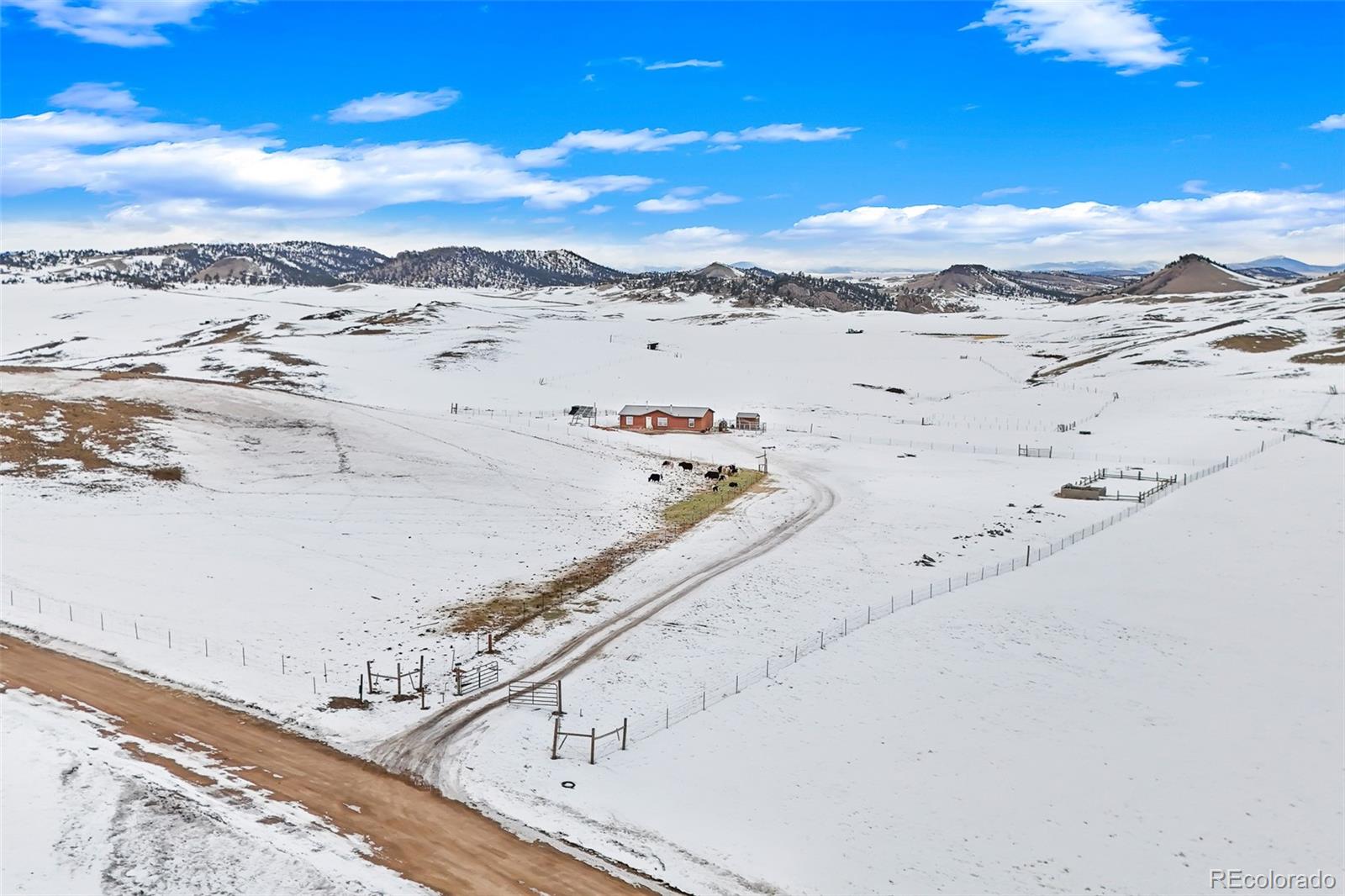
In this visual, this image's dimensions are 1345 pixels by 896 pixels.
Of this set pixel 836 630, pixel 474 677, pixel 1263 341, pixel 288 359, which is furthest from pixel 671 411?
pixel 1263 341

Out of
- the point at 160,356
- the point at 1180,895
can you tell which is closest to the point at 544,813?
the point at 1180,895

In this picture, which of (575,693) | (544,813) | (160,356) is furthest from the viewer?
(160,356)

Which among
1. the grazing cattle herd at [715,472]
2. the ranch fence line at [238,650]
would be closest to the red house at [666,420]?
the grazing cattle herd at [715,472]

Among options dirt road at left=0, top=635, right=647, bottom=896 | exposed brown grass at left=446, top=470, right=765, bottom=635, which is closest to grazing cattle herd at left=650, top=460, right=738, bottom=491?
exposed brown grass at left=446, top=470, right=765, bottom=635

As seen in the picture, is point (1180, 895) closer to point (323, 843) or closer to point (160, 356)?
point (323, 843)

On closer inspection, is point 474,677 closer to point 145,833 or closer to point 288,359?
point 145,833

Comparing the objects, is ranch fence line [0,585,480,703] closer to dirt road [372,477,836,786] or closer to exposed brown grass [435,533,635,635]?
dirt road [372,477,836,786]

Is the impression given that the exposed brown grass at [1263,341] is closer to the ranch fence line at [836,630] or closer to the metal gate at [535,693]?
the ranch fence line at [836,630]
